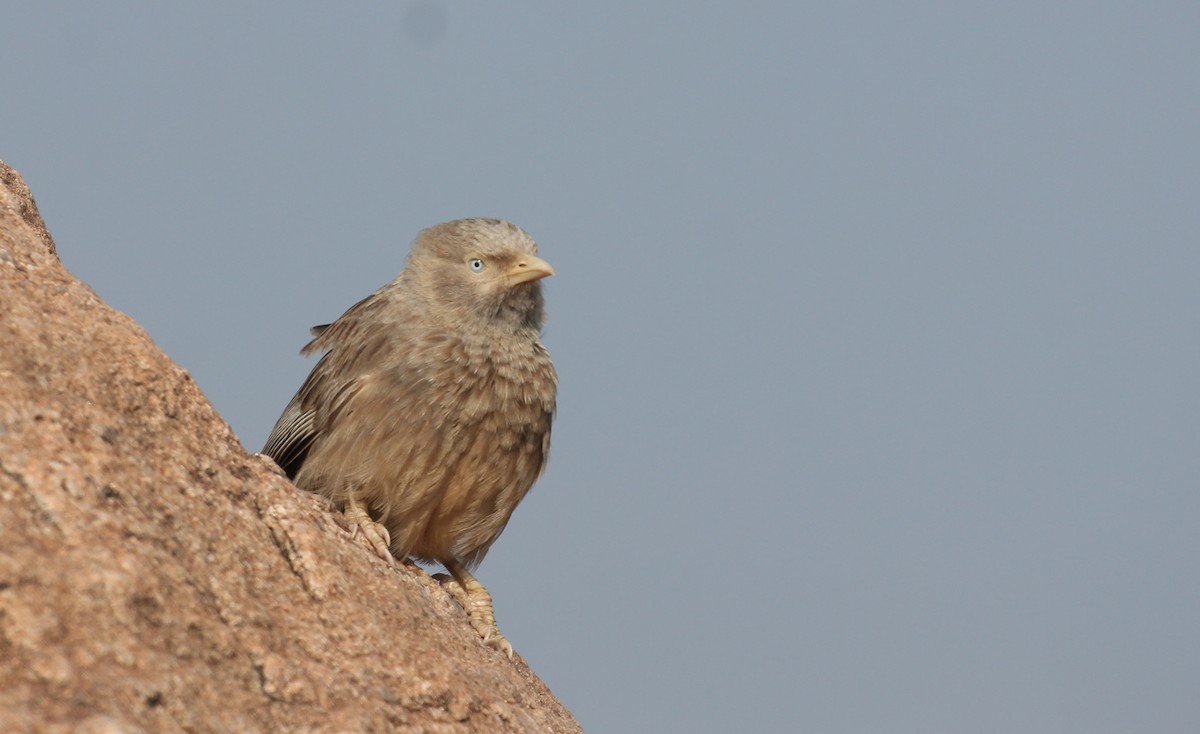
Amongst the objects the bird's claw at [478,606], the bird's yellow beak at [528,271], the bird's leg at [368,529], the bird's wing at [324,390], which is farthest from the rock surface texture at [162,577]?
the bird's yellow beak at [528,271]

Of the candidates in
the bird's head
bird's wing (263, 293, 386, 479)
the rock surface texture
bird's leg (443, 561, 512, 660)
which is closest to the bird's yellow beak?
the bird's head

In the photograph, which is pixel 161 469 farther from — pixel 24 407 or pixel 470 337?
pixel 470 337

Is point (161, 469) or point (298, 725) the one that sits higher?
point (161, 469)

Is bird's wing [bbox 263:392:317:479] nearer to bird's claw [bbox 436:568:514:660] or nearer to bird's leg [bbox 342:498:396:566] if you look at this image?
bird's leg [bbox 342:498:396:566]

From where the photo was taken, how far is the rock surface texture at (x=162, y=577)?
353 cm

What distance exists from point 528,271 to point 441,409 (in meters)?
1.07

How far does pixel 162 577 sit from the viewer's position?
395cm

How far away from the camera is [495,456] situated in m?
7.02

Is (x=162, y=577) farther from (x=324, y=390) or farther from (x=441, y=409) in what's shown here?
(x=324, y=390)

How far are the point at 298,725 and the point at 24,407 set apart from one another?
1.19 metres

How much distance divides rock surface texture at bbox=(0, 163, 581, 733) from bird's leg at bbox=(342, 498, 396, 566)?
16.3 inches

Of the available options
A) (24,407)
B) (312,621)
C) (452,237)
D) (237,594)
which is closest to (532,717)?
(312,621)

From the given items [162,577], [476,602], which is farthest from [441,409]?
[162,577]

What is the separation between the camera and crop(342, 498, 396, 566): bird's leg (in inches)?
242
